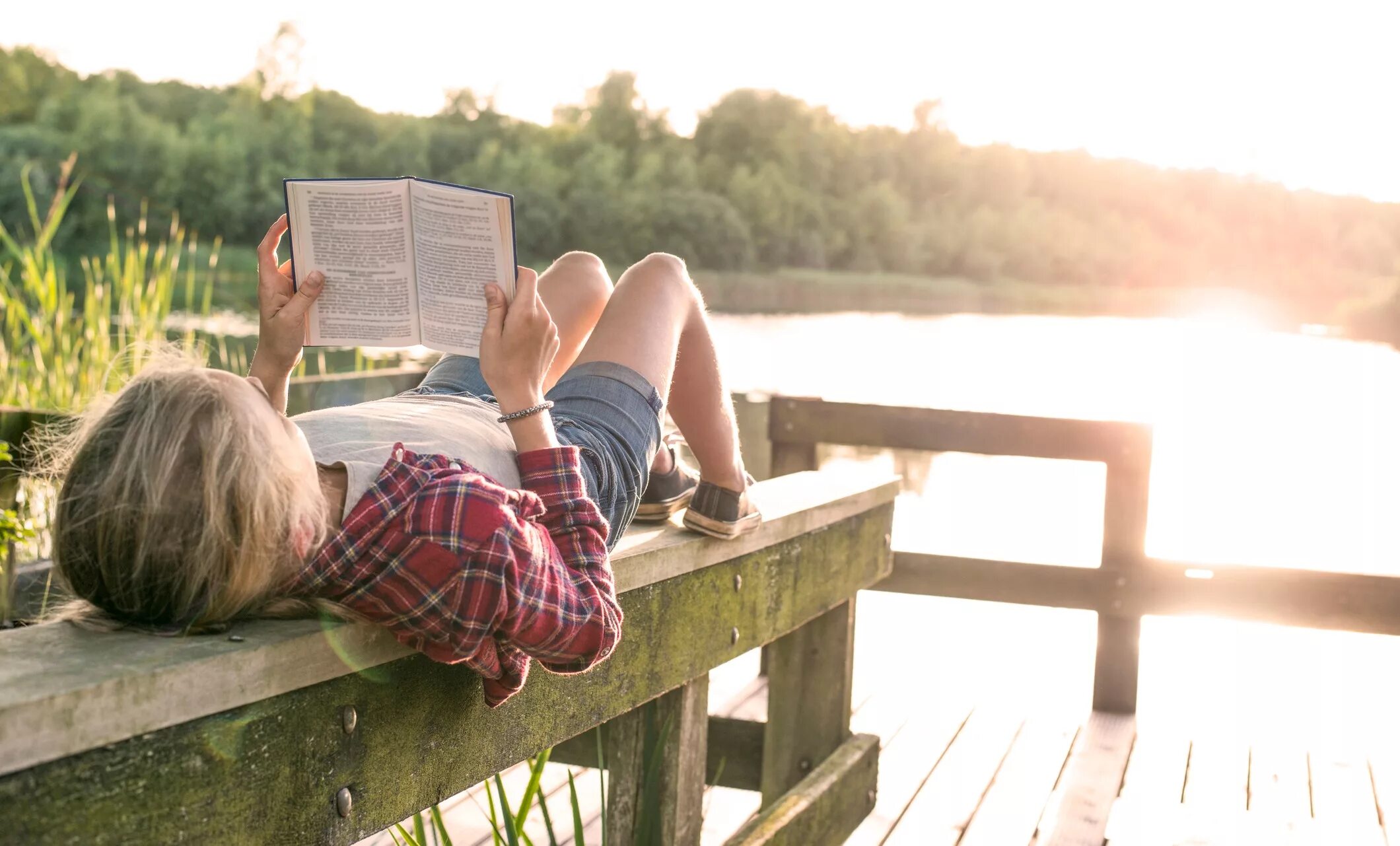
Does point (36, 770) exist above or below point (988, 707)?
above

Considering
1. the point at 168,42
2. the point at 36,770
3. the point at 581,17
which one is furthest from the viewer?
the point at 581,17

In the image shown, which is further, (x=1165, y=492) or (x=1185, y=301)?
(x=1185, y=301)

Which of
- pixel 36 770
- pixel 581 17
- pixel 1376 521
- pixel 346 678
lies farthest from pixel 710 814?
pixel 581 17

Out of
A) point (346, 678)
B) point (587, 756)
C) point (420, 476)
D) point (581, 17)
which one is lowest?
point (587, 756)

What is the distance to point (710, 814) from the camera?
283 cm

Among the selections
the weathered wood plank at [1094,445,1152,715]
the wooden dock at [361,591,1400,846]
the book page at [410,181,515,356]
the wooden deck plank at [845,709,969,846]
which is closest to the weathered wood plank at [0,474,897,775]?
the book page at [410,181,515,356]

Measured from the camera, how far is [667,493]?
2.20 metres

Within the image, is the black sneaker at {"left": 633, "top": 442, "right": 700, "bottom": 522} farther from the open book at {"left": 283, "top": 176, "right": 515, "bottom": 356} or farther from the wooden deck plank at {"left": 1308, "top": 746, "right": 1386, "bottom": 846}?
the wooden deck plank at {"left": 1308, "top": 746, "right": 1386, "bottom": 846}

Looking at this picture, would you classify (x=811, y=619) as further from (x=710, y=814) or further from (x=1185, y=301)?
(x=1185, y=301)

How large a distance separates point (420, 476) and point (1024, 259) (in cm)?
2376

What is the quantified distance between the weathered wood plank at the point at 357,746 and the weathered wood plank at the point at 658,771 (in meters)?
0.07

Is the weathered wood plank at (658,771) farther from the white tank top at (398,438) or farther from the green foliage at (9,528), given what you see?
the green foliage at (9,528)

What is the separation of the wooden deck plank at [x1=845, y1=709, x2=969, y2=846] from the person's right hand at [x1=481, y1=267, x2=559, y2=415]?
1413 mm

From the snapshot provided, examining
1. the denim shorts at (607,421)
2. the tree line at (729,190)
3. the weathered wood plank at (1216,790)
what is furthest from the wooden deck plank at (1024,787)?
the tree line at (729,190)
